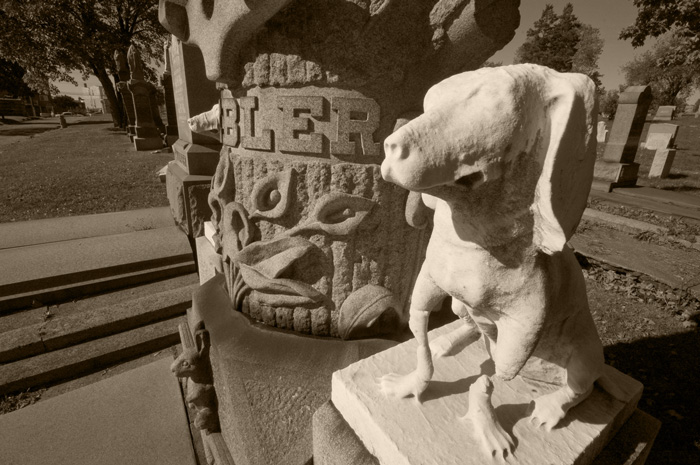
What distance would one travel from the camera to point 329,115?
1.85 metres

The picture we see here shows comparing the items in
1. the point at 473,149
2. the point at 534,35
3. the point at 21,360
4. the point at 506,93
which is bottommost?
the point at 21,360

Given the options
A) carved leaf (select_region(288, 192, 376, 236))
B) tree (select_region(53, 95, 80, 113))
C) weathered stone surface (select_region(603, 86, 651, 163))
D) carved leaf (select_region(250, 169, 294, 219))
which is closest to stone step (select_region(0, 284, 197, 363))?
carved leaf (select_region(250, 169, 294, 219))

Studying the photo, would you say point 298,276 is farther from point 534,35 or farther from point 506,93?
point 534,35

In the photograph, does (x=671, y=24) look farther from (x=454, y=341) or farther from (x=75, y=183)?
(x=75, y=183)

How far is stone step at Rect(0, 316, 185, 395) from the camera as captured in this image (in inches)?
116

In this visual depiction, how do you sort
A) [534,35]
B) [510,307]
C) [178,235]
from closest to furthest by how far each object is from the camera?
[510,307]
[178,235]
[534,35]

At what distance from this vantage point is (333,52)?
1.75m

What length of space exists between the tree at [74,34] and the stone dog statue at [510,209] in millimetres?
24883

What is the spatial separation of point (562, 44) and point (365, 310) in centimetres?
5133

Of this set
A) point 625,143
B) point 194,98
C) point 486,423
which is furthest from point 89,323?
point 625,143

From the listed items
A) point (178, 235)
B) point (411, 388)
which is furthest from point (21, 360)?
point (411, 388)

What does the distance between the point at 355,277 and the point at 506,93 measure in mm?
1423

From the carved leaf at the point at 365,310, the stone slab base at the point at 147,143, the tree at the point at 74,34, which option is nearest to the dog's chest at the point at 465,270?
the carved leaf at the point at 365,310

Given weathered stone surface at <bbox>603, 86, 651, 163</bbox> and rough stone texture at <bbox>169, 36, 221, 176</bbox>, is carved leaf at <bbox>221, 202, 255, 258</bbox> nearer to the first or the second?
rough stone texture at <bbox>169, 36, 221, 176</bbox>
